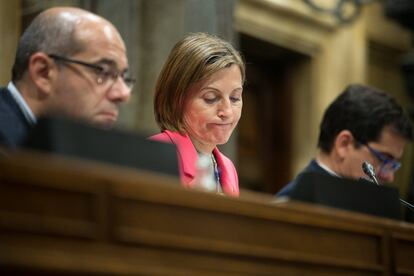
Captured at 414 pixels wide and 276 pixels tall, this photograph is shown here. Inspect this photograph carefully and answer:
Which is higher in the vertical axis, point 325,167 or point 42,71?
point 42,71

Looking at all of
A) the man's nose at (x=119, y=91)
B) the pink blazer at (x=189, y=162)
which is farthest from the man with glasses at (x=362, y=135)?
the man's nose at (x=119, y=91)

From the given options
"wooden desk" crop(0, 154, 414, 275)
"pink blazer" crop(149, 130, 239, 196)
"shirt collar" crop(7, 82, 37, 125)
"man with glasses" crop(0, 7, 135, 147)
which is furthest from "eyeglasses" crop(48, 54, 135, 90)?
"wooden desk" crop(0, 154, 414, 275)

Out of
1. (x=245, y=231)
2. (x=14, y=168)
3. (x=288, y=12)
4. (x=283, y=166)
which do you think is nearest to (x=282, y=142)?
(x=283, y=166)

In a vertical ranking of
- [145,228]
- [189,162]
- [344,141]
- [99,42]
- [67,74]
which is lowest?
[145,228]

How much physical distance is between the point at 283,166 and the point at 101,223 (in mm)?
4920

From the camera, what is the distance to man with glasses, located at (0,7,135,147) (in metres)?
2.84

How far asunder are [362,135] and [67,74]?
1.95m

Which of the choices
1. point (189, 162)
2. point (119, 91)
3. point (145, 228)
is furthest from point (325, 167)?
point (145, 228)

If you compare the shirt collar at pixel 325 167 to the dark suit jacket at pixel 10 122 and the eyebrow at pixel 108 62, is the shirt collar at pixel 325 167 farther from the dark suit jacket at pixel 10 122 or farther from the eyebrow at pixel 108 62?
the dark suit jacket at pixel 10 122

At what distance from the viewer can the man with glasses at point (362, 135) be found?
14.4 feet

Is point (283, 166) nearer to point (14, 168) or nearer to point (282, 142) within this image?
point (282, 142)

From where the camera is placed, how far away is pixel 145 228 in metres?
2.10

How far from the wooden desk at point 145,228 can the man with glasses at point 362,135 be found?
182 cm

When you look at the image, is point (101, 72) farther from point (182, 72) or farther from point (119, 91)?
point (182, 72)
